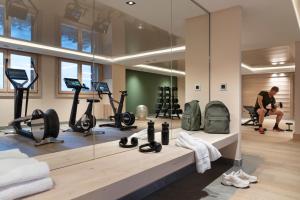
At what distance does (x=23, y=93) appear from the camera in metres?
1.67

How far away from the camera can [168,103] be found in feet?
10.7

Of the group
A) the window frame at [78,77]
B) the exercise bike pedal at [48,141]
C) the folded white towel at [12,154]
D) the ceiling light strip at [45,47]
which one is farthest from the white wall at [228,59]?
the folded white towel at [12,154]

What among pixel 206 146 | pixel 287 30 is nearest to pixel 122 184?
Result: pixel 206 146

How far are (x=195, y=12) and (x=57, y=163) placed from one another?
114 inches

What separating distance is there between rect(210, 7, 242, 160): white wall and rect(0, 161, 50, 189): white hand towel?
2.70 meters

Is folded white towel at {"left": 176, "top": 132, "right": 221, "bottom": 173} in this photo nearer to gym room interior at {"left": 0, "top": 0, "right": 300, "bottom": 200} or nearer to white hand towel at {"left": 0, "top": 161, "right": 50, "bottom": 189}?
gym room interior at {"left": 0, "top": 0, "right": 300, "bottom": 200}

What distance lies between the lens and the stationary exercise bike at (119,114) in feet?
7.38

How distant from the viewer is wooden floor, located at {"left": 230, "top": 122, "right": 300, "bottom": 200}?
7.62 feet

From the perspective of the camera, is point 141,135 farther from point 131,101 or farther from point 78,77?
point 78,77

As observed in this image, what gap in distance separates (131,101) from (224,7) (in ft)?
6.62

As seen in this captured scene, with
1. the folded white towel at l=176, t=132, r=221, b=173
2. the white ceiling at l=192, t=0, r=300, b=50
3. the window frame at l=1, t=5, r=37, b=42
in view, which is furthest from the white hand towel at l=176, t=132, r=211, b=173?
the white ceiling at l=192, t=0, r=300, b=50

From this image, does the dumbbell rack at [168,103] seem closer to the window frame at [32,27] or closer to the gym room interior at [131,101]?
the gym room interior at [131,101]

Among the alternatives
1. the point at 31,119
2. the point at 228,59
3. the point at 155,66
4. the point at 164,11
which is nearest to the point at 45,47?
the point at 31,119

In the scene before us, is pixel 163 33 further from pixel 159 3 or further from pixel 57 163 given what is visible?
pixel 57 163
